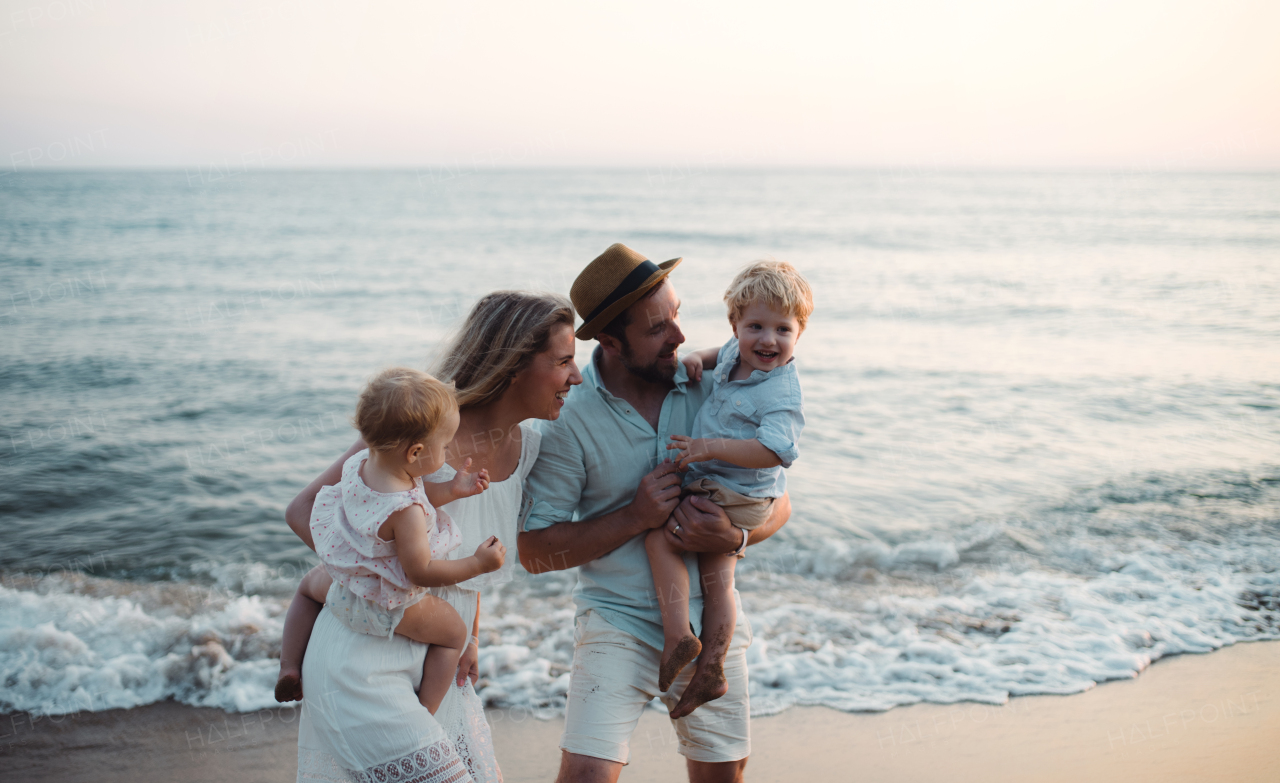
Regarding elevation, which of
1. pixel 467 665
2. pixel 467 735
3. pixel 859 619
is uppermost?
pixel 467 665

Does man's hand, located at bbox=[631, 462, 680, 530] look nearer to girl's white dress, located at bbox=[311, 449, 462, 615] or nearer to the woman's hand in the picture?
the woman's hand

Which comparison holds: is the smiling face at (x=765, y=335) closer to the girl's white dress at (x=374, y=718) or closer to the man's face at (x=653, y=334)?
the man's face at (x=653, y=334)

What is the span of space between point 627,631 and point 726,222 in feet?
108

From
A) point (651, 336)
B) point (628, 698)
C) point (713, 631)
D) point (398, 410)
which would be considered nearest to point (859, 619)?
point (713, 631)

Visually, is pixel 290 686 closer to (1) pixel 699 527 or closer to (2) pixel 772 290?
(1) pixel 699 527

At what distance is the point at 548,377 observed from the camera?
260 centimetres

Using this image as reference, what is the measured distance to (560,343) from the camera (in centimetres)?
261

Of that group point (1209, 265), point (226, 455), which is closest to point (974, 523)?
point (226, 455)

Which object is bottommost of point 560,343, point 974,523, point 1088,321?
point 974,523

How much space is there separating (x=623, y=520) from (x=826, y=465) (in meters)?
6.38

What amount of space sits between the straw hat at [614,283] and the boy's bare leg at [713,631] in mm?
933

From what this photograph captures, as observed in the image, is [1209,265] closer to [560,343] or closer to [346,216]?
[560,343]

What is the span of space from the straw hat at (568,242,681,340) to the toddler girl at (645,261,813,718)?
16.0 inches

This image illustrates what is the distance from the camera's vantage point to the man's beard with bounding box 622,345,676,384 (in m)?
Answer: 2.95
